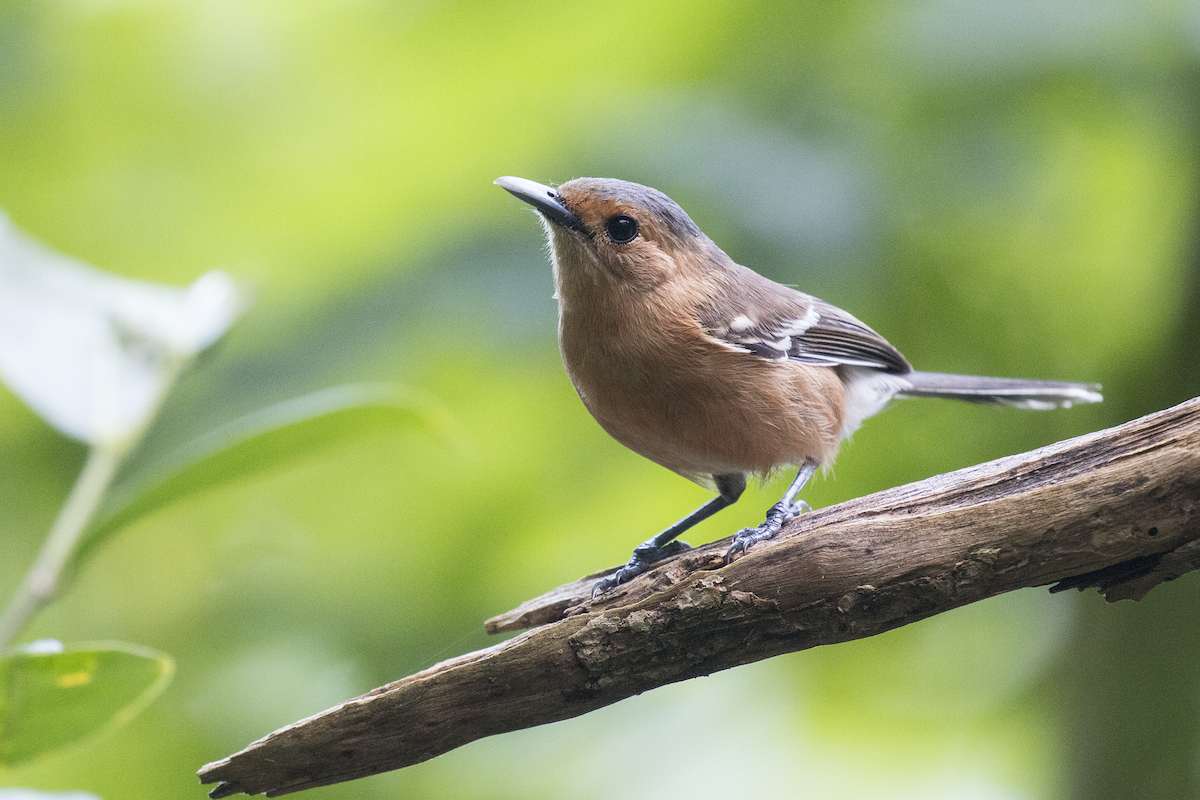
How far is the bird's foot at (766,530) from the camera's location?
1.87 meters

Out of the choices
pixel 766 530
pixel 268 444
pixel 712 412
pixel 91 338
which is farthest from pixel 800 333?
pixel 91 338

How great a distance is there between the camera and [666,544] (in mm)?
2537

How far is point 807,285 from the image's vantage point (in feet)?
11.4

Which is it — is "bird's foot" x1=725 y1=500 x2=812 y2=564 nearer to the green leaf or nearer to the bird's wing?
the bird's wing

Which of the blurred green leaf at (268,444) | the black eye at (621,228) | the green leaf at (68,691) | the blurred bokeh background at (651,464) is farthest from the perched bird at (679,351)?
the green leaf at (68,691)

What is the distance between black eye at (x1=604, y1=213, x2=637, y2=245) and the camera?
8.12 feet

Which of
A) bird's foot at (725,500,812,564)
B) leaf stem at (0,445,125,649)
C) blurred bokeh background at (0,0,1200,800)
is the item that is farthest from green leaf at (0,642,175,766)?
blurred bokeh background at (0,0,1200,800)

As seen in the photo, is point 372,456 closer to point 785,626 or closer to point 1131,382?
point 785,626

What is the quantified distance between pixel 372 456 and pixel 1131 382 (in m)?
3.24

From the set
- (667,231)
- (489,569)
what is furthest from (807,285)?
(489,569)

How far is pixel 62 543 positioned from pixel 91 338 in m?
0.60

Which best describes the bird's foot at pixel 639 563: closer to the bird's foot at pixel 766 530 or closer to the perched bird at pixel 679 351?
the perched bird at pixel 679 351

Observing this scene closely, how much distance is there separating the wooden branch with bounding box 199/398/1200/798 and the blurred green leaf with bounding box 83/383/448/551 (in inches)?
25.1

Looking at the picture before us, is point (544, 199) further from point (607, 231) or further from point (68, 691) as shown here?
point (68, 691)
